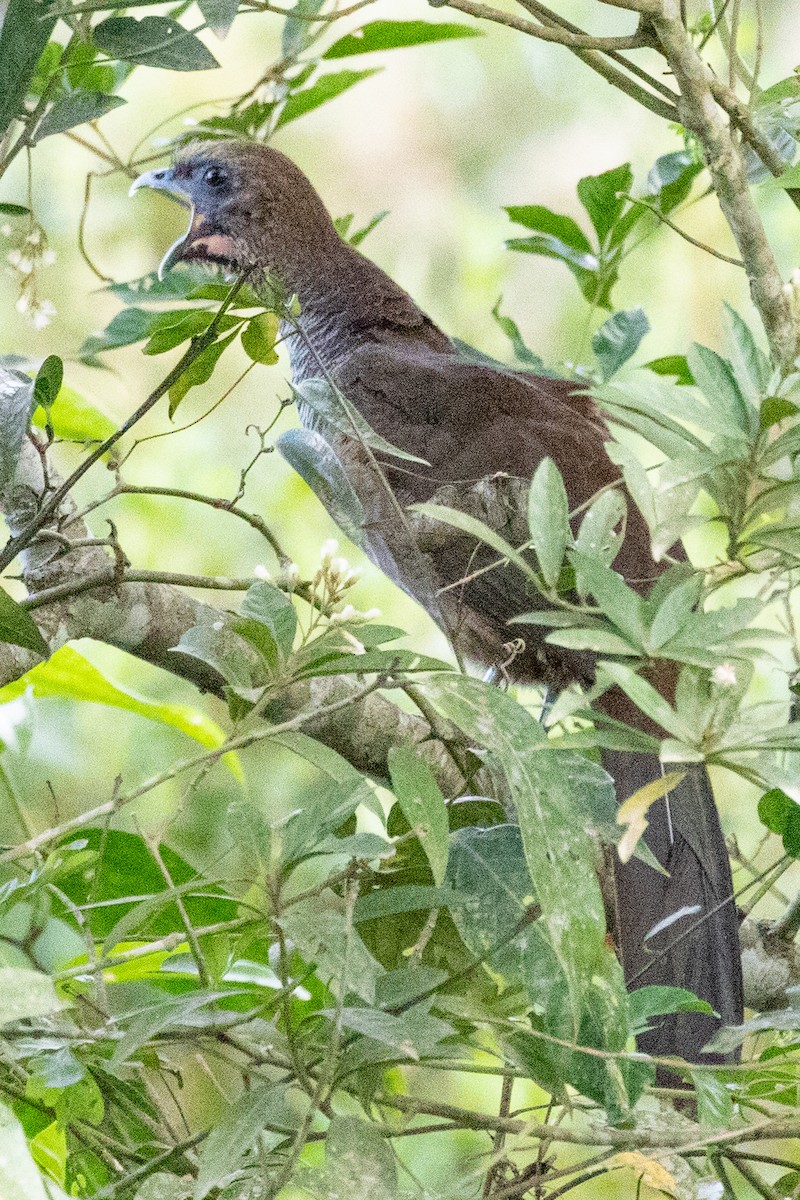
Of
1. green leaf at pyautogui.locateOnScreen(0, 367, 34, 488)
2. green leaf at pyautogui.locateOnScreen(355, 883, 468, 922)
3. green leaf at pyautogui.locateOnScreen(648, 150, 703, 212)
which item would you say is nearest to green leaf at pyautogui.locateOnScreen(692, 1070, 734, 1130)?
green leaf at pyautogui.locateOnScreen(355, 883, 468, 922)

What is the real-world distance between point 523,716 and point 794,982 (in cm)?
67

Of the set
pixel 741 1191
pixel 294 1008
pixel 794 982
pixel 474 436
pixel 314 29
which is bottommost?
pixel 741 1191

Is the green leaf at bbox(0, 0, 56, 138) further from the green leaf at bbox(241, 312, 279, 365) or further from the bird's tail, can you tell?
the bird's tail

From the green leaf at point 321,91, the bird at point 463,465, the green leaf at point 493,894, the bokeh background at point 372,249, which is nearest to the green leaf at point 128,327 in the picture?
the bird at point 463,465

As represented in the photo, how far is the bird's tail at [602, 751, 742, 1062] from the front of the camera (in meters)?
1.00

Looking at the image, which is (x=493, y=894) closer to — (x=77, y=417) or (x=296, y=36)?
(x=77, y=417)

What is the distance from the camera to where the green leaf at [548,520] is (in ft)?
1.86

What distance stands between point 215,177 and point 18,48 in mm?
988

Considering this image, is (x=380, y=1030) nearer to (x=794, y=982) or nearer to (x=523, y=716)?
(x=523, y=716)

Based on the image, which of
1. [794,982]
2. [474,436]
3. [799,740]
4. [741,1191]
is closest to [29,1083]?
[799,740]

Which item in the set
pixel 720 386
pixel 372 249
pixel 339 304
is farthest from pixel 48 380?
pixel 372 249

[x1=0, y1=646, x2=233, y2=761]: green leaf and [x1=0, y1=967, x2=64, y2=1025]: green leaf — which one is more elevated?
[x1=0, y1=646, x2=233, y2=761]: green leaf

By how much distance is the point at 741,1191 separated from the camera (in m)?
1.72

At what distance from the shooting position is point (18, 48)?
0.68m
